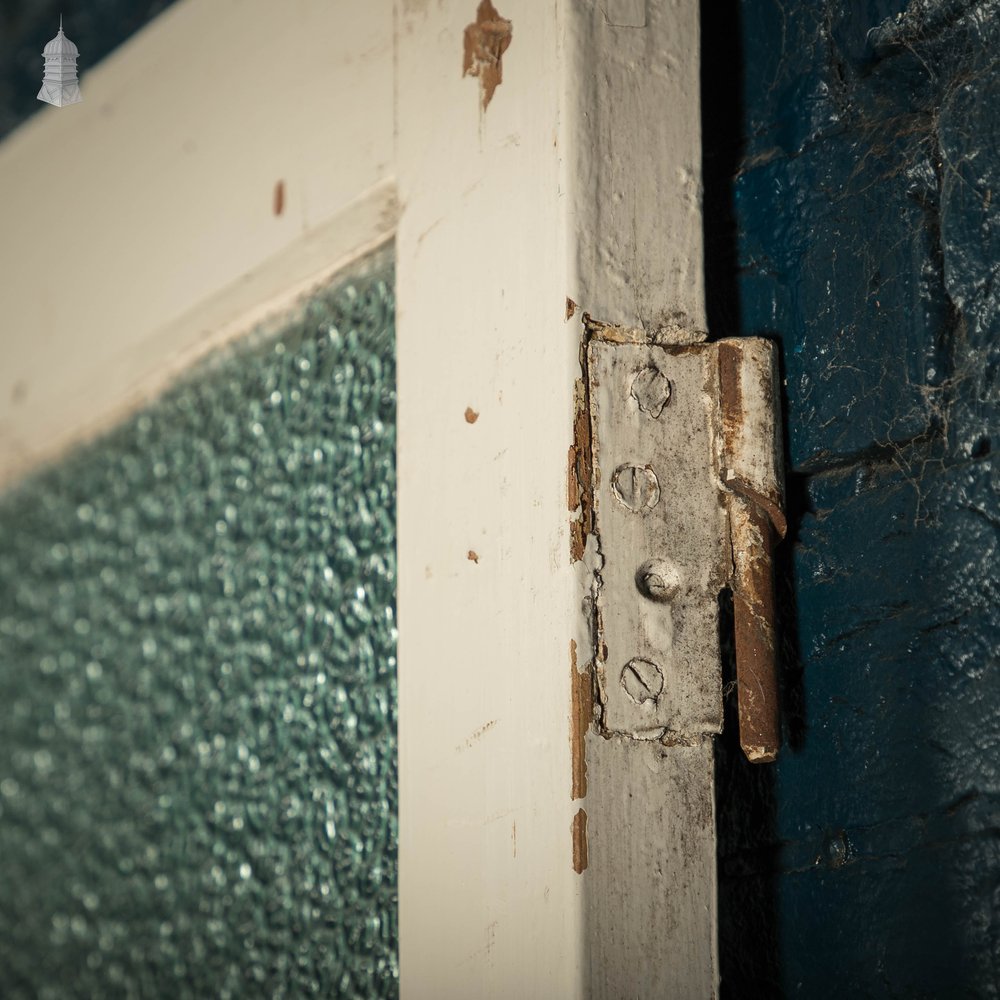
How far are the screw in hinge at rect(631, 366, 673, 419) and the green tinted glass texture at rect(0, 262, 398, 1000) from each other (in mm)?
206

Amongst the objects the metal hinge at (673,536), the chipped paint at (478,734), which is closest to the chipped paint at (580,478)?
the metal hinge at (673,536)

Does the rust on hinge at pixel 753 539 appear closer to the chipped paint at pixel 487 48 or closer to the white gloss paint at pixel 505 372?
the white gloss paint at pixel 505 372

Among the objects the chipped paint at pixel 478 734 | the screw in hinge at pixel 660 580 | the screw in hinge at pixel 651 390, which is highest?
the screw in hinge at pixel 651 390

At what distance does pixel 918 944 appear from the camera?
47 cm

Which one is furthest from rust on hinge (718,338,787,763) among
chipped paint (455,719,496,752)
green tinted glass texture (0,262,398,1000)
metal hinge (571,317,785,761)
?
green tinted glass texture (0,262,398,1000)

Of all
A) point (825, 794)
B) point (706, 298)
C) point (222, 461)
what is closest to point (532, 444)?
point (706, 298)

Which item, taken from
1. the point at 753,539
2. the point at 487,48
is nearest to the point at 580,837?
the point at 753,539

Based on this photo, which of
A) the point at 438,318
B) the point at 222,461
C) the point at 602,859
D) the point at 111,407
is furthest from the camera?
the point at 111,407

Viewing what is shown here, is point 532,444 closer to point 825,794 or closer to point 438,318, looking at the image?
point 438,318

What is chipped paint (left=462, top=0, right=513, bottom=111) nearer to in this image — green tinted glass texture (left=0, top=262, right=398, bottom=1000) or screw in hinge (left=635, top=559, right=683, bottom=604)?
green tinted glass texture (left=0, top=262, right=398, bottom=1000)

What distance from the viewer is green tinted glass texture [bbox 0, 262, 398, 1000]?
66 centimetres

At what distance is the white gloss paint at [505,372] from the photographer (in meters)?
0.47

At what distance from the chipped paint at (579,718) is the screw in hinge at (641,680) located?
0.05 feet

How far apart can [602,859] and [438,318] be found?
0.29 m
